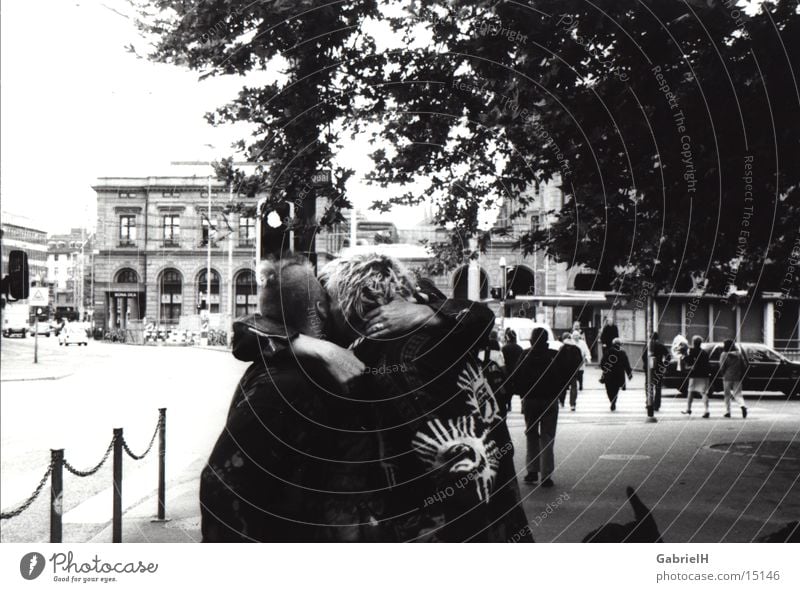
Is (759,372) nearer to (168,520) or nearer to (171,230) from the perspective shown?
(171,230)

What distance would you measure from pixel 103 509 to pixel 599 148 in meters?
4.23

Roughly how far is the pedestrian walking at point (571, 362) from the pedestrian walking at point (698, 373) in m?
0.48

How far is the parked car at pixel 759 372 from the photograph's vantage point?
331 cm

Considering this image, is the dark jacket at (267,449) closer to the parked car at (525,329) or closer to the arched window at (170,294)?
the arched window at (170,294)

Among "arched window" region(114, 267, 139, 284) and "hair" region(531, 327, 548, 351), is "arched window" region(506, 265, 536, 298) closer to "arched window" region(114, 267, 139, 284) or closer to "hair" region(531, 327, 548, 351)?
"hair" region(531, 327, 548, 351)

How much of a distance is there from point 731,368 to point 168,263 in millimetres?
2280

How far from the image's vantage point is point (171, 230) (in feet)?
8.96

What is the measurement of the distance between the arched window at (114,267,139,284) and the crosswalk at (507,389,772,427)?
5.14ft

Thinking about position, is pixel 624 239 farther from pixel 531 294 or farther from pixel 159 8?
pixel 159 8

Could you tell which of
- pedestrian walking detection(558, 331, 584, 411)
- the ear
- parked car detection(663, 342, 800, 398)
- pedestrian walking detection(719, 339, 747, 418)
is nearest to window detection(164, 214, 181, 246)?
the ear

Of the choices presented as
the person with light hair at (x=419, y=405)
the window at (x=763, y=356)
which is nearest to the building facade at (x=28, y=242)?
the person with light hair at (x=419, y=405)

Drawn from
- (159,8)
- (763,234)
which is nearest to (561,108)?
(763,234)

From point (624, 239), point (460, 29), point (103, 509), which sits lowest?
point (103, 509)

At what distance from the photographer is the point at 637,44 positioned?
128 inches
